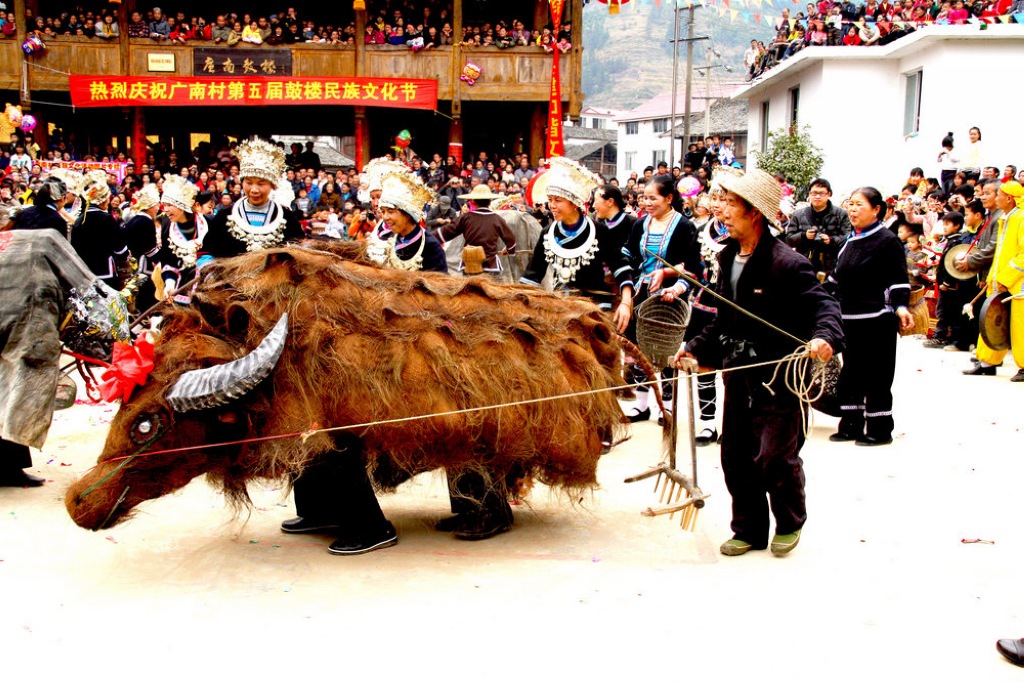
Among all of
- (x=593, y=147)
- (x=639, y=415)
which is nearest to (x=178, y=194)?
(x=639, y=415)

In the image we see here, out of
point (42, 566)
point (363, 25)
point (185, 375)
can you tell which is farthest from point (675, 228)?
point (363, 25)

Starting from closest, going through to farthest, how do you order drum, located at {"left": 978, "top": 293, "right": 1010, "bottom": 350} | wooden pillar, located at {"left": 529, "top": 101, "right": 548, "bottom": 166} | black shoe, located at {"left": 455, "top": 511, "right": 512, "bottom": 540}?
black shoe, located at {"left": 455, "top": 511, "right": 512, "bottom": 540}, drum, located at {"left": 978, "top": 293, "right": 1010, "bottom": 350}, wooden pillar, located at {"left": 529, "top": 101, "right": 548, "bottom": 166}

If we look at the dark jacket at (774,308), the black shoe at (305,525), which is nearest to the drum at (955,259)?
the dark jacket at (774,308)

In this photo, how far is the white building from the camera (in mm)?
23547

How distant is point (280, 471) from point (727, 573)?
2109 mm

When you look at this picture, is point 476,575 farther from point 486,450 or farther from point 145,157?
point 145,157

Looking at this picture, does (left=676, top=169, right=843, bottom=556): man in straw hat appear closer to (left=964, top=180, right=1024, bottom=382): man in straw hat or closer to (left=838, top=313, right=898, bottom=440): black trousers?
(left=838, top=313, right=898, bottom=440): black trousers

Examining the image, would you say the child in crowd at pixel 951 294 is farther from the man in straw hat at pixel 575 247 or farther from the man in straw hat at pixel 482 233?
the man in straw hat at pixel 575 247

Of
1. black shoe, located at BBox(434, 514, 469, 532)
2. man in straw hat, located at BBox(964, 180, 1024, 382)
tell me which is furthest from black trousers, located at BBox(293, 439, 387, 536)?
man in straw hat, located at BBox(964, 180, 1024, 382)

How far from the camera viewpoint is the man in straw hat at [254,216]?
6883mm

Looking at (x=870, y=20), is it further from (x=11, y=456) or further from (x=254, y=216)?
(x=11, y=456)

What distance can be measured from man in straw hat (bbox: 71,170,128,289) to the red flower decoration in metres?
5.93

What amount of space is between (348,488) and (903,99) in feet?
83.5

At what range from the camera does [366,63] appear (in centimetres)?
2519
